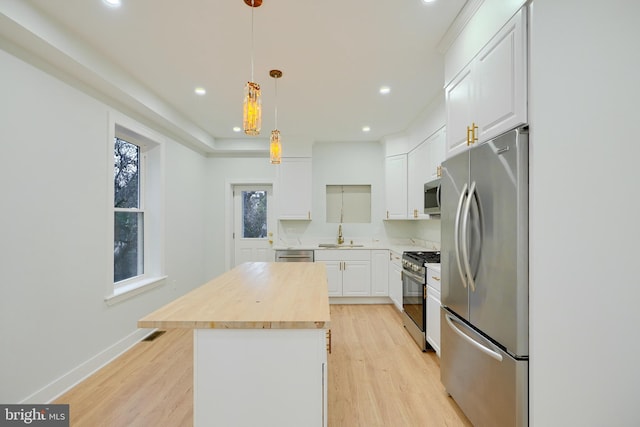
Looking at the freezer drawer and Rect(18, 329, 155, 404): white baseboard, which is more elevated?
the freezer drawer

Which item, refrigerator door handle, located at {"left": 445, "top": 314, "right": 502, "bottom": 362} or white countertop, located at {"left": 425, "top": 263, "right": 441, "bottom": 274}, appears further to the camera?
white countertop, located at {"left": 425, "top": 263, "right": 441, "bottom": 274}

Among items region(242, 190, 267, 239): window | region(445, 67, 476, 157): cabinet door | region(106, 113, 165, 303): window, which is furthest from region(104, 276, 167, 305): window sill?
region(445, 67, 476, 157): cabinet door

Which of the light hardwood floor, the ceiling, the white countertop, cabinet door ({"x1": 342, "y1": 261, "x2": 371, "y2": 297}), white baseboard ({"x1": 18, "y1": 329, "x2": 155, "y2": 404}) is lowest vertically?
the light hardwood floor

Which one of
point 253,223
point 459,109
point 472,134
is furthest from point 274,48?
point 253,223

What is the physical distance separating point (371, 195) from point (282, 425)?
4.20m

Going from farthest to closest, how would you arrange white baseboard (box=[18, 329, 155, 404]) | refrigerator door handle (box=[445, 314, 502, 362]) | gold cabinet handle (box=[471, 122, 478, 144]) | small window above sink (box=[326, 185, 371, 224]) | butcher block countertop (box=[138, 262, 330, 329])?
small window above sink (box=[326, 185, 371, 224]) → white baseboard (box=[18, 329, 155, 404]) → gold cabinet handle (box=[471, 122, 478, 144]) → refrigerator door handle (box=[445, 314, 502, 362]) → butcher block countertop (box=[138, 262, 330, 329])

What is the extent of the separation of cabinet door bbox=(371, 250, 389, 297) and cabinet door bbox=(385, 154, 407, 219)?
2.11 feet

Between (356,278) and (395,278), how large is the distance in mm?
658

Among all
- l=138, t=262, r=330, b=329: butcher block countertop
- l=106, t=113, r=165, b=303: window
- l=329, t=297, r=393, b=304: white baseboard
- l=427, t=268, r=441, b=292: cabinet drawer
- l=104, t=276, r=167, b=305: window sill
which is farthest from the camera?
l=329, t=297, r=393, b=304: white baseboard

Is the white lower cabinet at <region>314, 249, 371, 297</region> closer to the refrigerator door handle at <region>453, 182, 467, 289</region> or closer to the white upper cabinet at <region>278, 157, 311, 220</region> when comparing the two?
the white upper cabinet at <region>278, 157, 311, 220</region>

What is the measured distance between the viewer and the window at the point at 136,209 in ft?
10.3

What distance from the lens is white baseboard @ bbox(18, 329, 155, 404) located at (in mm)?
2059

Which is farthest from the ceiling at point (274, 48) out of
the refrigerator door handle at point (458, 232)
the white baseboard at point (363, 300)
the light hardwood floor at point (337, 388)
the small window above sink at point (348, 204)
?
the white baseboard at point (363, 300)
